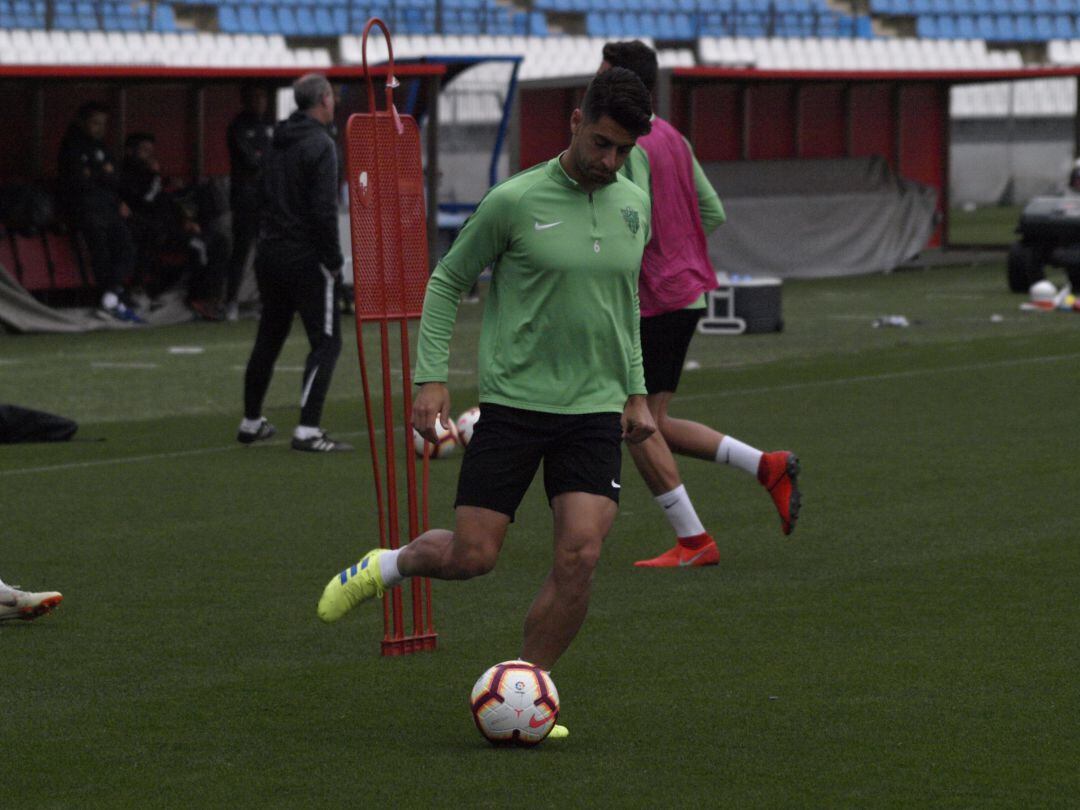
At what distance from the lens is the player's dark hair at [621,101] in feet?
17.3

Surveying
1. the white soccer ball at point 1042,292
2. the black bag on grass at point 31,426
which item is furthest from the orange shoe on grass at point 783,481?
the white soccer ball at point 1042,292

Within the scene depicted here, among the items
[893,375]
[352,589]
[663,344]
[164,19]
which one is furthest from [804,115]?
[352,589]

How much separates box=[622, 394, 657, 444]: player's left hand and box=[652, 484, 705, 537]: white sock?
7.95 ft

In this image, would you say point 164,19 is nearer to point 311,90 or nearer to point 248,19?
point 248,19

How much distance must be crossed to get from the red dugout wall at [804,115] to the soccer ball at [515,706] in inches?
858

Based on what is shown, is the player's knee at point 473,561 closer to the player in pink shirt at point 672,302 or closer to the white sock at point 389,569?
the white sock at point 389,569

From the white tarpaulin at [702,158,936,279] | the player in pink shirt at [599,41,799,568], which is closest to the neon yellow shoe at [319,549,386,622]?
the player in pink shirt at [599,41,799,568]

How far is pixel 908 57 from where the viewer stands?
157 feet

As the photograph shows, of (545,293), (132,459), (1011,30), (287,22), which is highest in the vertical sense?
(545,293)

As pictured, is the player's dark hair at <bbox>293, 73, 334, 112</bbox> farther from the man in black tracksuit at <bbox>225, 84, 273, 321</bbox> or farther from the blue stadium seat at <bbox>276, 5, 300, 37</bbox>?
the blue stadium seat at <bbox>276, 5, 300, 37</bbox>

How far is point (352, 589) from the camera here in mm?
6105

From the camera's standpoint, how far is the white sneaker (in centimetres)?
703

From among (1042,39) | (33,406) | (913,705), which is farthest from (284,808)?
(1042,39)

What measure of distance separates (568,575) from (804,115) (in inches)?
1040
